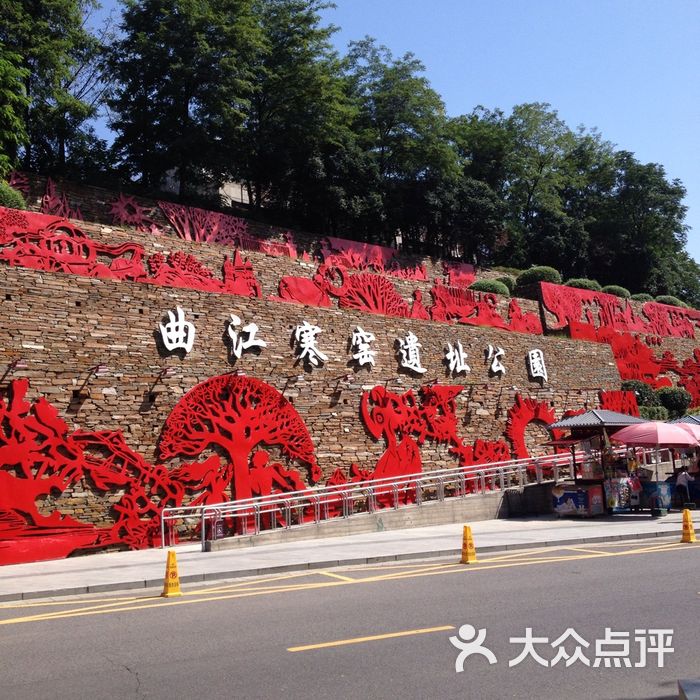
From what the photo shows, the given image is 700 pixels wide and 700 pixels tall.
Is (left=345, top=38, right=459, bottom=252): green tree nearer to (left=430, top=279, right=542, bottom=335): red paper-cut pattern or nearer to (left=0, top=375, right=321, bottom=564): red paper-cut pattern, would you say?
(left=430, top=279, right=542, bottom=335): red paper-cut pattern

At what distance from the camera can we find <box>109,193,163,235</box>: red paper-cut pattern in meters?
22.0

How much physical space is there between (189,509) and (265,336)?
448 centimetres

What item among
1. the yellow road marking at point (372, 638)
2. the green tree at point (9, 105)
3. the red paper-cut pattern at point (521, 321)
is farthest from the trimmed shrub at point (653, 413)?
the yellow road marking at point (372, 638)

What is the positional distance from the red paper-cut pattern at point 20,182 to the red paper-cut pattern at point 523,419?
15.3 meters

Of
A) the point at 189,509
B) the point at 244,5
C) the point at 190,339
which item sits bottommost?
the point at 189,509

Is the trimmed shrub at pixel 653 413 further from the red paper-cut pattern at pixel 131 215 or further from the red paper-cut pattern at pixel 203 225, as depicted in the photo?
the red paper-cut pattern at pixel 131 215

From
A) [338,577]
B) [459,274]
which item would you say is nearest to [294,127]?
[459,274]

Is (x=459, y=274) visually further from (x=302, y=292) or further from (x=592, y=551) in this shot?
(x=592, y=551)

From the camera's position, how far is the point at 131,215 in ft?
73.4

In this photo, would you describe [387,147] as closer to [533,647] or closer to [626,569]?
[626,569]

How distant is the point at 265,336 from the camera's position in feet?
55.4

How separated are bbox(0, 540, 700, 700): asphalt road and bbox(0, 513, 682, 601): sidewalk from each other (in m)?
0.74

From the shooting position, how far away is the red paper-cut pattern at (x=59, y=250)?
14.7 m

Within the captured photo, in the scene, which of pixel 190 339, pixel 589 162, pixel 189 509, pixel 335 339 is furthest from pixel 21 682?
pixel 589 162
